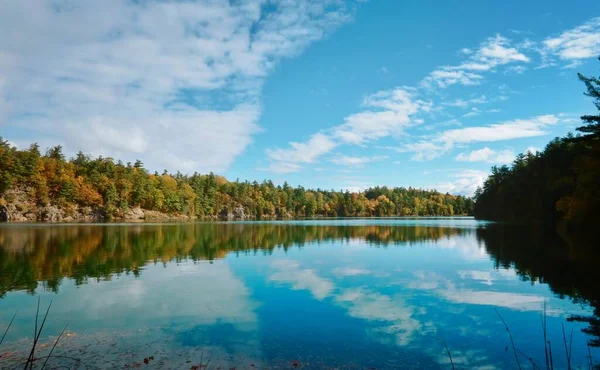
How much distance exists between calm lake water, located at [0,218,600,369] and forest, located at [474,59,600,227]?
715 inches

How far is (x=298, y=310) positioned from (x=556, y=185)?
2189 inches

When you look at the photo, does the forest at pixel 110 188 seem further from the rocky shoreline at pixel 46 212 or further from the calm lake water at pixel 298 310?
the calm lake water at pixel 298 310

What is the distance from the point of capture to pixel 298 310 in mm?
14031

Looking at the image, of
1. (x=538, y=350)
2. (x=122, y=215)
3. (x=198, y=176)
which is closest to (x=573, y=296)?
(x=538, y=350)

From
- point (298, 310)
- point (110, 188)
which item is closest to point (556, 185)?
point (298, 310)

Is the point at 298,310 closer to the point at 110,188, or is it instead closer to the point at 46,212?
the point at 46,212

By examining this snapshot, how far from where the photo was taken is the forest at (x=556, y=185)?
39812 millimetres

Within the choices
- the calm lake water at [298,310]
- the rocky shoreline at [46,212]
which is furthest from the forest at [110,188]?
the calm lake water at [298,310]

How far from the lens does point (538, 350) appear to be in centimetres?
1006

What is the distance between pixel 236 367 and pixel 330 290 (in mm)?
→ 9155

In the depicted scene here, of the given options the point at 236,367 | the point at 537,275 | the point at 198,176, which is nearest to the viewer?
the point at 236,367

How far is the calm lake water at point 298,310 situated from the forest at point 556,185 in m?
18.2

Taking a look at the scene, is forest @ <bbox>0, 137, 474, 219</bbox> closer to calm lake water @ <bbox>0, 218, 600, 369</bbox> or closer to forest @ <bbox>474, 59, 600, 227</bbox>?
calm lake water @ <bbox>0, 218, 600, 369</bbox>

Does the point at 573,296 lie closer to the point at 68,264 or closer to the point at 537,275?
the point at 537,275
